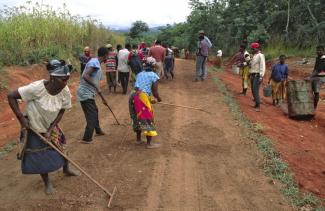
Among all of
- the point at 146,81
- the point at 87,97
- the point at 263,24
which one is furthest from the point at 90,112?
the point at 263,24

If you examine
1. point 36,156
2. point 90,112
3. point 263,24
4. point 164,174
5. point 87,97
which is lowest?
point 164,174

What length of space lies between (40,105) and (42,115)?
0.43ft

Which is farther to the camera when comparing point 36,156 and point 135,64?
point 135,64

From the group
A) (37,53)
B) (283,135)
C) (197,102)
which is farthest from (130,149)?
(37,53)

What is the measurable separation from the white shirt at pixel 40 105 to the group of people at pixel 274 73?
6.98 meters

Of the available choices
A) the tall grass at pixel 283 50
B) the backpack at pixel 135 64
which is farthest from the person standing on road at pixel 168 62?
the tall grass at pixel 283 50

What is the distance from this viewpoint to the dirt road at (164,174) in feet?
17.2

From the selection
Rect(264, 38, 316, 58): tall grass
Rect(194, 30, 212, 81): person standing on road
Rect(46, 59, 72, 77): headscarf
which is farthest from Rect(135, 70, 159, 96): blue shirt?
Rect(264, 38, 316, 58): tall grass

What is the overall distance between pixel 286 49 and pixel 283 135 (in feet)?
52.7

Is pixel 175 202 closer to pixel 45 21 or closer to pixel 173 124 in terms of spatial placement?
pixel 173 124

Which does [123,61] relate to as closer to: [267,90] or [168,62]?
[168,62]

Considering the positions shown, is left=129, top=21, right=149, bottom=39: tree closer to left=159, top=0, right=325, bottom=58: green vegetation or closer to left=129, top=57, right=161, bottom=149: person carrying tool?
left=159, top=0, right=325, bottom=58: green vegetation

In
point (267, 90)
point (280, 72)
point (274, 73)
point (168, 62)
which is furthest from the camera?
point (168, 62)

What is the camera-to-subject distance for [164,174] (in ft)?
20.2
